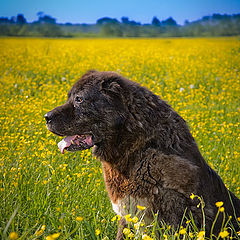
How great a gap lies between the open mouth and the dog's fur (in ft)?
0.06

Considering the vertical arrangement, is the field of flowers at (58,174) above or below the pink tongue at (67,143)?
below

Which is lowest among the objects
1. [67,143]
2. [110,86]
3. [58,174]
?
[58,174]

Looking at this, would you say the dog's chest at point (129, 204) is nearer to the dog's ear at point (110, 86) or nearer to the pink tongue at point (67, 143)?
the pink tongue at point (67, 143)

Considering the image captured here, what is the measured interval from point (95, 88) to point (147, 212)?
3.90 ft

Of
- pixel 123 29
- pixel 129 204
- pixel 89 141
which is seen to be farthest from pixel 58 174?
pixel 123 29

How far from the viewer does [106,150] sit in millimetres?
2994

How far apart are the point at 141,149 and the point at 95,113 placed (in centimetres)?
53

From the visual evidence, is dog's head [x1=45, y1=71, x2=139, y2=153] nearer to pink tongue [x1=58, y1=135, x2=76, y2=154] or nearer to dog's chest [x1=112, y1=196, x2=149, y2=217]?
pink tongue [x1=58, y1=135, x2=76, y2=154]

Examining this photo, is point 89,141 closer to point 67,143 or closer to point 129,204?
point 67,143

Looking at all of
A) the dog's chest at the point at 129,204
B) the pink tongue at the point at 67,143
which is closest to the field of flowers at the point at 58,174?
the dog's chest at the point at 129,204

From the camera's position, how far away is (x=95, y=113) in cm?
292

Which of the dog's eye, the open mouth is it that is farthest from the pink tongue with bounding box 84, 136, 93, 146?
the dog's eye

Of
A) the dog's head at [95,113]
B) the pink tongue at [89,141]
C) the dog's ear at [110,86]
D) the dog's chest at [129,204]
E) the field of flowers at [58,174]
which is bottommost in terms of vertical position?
the field of flowers at [58,174]

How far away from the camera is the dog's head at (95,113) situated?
2896 millimetres
